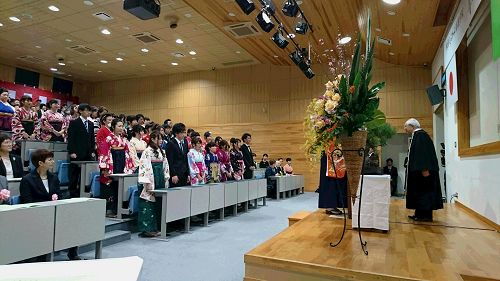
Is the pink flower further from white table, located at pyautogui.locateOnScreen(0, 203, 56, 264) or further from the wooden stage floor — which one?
the wooden stage floor

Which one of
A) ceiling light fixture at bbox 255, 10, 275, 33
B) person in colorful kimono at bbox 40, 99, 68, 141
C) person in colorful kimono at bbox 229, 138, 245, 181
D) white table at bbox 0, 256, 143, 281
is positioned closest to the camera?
white table at bbox 0, 256, 143, 281

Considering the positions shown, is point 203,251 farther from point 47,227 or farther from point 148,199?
point 47,227

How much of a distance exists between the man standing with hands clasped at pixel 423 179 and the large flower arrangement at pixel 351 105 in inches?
50.9

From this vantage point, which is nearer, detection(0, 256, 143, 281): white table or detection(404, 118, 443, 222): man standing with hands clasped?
detection(0, 256, 143, 281): white table

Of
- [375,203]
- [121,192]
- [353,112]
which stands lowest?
[121,192]

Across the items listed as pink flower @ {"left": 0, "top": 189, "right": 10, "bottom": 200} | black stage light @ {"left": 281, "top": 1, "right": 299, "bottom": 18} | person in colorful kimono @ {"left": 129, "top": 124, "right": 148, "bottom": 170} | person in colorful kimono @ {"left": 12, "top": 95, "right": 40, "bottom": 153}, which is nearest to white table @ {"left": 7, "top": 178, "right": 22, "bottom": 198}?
pink flower @ {"left": 0, "top": 189, "right": 10, "bottom": 200}

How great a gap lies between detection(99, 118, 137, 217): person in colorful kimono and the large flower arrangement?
3323 millimetres

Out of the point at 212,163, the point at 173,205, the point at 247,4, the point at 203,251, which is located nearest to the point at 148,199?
the point at 173,205

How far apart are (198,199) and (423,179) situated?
3057 mm

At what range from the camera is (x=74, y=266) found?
2.89 ft

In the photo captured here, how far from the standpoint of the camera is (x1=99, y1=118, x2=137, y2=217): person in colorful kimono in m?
4.55

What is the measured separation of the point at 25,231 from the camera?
2.40m

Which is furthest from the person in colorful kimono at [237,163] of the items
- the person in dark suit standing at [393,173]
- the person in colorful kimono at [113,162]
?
the person in dark suit standing at [393,173]

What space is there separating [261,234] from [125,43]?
7.87 metres
